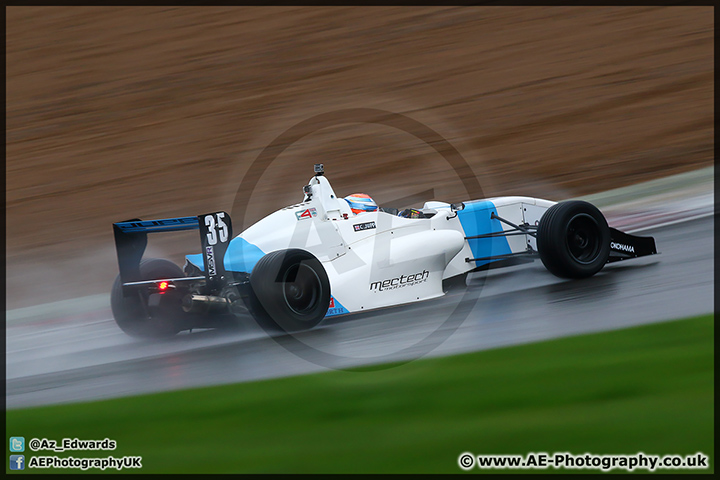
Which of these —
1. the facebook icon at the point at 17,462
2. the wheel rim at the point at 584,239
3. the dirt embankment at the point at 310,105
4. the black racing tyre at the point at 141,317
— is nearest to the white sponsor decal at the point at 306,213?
the black racing tyre at the point at 141,317

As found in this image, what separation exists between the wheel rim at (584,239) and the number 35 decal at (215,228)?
10.9ft

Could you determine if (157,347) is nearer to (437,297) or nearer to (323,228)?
(323,228)

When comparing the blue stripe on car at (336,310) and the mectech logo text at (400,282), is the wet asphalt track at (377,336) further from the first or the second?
the mectech logo text at (400,282)

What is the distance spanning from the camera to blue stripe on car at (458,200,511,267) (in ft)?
26.1

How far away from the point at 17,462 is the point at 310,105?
13.0 m

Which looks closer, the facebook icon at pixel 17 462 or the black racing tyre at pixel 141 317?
the facebook icon at pixel 17 462

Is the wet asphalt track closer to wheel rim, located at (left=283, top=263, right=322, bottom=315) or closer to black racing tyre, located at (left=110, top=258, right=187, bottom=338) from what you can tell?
black racing tyre, located at (left=110, top=258, right=187, bottom=338)

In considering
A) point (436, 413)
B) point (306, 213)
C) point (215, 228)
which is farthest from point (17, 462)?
point (306, 213)

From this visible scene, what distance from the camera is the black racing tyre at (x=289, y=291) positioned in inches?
254

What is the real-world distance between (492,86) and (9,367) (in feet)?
39.4

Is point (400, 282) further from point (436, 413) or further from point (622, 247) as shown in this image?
point (436, 413)

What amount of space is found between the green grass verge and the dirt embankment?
7.26 meters

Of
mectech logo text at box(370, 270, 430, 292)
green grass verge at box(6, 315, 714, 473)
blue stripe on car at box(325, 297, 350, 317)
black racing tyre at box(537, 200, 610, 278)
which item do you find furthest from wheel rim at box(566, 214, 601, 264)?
blue stripe on car at box(325, 297, 350, 317)

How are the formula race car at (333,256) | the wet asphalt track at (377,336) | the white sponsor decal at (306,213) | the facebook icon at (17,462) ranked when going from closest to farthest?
the facebook icon at (17,462), the wet asphalt track at (377,336), the formula race car at (333,256), the white sponsor decal at (306,213)
